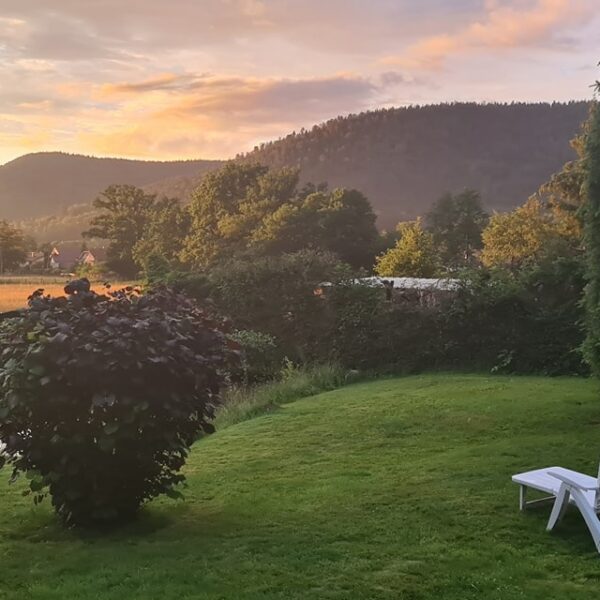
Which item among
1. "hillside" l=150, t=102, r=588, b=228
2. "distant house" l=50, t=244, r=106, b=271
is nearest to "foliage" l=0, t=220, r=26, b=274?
"distant house" l=50, t=244, r=106, b=271

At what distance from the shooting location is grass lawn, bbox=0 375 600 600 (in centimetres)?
368

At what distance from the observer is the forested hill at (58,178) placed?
227ft

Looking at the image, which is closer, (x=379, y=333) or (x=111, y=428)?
(x=111, y=428)

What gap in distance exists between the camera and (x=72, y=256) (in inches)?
2415

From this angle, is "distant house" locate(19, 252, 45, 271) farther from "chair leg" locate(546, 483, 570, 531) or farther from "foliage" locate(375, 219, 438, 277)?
"chair leg" locate(546, 483, 570, 531)

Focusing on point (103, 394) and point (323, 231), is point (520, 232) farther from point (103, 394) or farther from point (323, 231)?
point (103, 394)

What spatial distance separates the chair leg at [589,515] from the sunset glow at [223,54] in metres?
5.78

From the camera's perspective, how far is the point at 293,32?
1327 cm

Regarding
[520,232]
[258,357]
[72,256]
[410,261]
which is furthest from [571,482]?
[72,256]

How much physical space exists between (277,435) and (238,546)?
3.50 metres

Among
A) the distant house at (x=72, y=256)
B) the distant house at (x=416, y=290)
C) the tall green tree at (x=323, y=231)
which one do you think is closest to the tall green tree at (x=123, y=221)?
the distant house at (x=72, y=256)

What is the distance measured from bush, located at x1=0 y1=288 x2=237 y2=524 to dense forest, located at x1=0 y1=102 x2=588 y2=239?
199ft

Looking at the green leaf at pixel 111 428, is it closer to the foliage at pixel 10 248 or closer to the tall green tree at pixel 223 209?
the tall green tree at pixel 223 209

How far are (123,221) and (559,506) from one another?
5454cm
